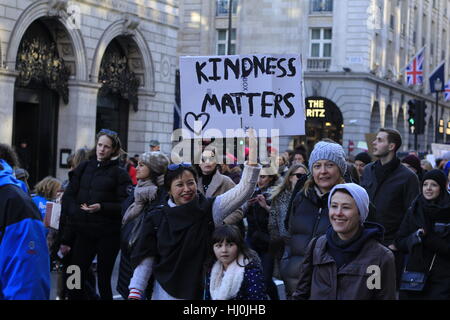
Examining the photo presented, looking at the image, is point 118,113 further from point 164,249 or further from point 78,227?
point 164,249

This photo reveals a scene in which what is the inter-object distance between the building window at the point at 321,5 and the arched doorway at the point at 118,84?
21.1m

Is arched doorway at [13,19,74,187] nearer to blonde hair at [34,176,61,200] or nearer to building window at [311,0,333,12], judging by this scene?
blonde hair at [34,176,61,200]

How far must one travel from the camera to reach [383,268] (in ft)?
15.3

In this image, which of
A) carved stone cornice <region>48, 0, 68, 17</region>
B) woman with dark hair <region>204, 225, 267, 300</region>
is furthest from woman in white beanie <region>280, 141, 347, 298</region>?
carved stone cornice <region>48, 0, 68, 17</region>

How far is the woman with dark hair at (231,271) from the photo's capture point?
5.58 meters

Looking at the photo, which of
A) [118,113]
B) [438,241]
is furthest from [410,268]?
[118,113]

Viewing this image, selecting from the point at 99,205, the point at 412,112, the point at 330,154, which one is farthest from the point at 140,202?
the point at 412,112

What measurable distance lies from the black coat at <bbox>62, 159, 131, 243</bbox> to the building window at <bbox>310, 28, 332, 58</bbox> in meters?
36.9

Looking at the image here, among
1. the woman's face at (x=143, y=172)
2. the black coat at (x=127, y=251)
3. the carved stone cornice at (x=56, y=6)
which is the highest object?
the carved stone cornice at (x=56, y=6)

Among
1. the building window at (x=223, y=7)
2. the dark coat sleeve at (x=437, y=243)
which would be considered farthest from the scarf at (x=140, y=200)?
the building window at (x=223, y=7)

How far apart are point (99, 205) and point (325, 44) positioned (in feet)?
123

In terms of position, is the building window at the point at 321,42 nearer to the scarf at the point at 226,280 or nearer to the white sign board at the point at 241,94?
the white sign board at the point at 241,94

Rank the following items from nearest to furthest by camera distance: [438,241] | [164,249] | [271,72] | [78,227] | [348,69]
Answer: [164,249] → [438,241] → [271,72] → [78,227] → [348,69]

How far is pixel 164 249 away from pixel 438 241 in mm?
2891
